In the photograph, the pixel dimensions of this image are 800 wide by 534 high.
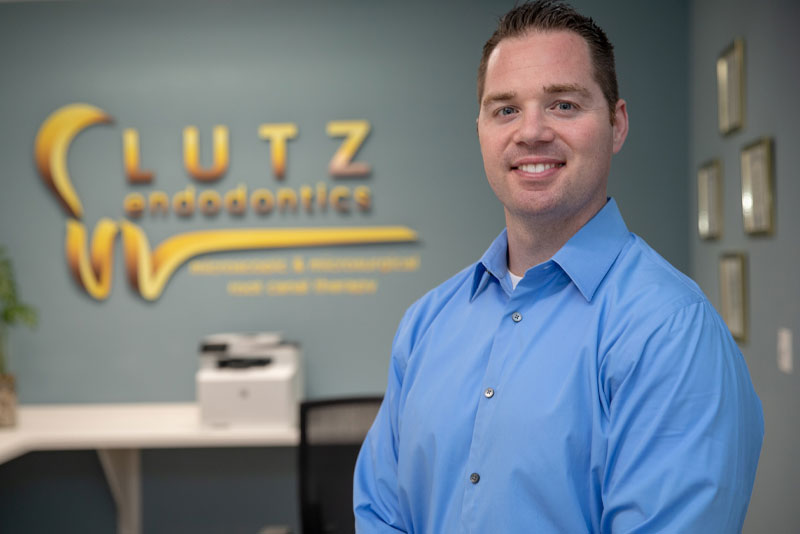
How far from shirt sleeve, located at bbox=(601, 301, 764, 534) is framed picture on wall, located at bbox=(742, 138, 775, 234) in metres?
1.65

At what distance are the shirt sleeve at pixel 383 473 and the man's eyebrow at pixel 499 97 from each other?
45 cm

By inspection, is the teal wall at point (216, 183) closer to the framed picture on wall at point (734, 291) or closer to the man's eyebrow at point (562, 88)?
the framed picture on wall at point (734, 291)

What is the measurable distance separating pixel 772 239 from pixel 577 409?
1757 millimetres

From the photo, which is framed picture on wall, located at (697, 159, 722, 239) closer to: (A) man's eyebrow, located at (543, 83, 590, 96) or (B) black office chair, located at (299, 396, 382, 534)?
(B) black office chair, located at (299, 396, 382, 534)

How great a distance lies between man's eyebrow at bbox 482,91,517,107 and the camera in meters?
1.20

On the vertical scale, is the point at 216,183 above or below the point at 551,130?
above

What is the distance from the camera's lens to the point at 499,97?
1216mm

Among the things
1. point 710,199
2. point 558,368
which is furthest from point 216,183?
point 558,368

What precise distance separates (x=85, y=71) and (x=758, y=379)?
339cm

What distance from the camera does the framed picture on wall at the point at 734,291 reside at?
2773mm

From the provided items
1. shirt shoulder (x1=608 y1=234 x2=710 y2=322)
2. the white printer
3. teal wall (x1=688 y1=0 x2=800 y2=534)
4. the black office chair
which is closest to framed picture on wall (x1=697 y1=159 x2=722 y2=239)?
teal wall (x1=688 y1=0 x2=800 y2=534)

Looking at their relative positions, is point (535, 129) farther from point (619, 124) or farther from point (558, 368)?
point (558, 368)

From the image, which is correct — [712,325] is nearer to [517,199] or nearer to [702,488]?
[702,488]

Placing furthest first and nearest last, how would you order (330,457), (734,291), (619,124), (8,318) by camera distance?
(8,318) < (734,291) < (330,457) < (619,124)
